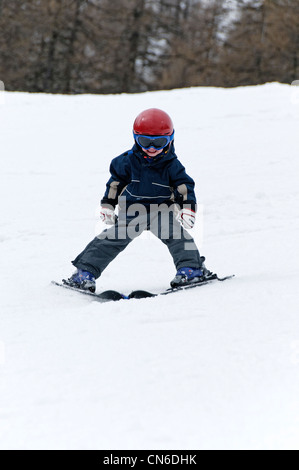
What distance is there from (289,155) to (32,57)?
19748 mm

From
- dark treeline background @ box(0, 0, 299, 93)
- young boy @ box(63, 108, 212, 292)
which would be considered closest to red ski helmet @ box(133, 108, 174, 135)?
young boy @ box(63, 108, 212, 292)

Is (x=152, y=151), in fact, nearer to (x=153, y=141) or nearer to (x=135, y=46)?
(x=153, y=141)

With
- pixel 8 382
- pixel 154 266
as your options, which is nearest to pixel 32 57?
pixel 154 266

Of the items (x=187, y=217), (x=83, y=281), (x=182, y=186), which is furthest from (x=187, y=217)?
(x=83, y=281)

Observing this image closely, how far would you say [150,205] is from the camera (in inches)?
158

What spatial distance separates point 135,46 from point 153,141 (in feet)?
79.9

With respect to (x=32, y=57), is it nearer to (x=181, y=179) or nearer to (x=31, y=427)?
(x=181, y=179)

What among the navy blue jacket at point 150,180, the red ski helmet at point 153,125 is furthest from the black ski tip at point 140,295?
the red ski helmet at point 153,125

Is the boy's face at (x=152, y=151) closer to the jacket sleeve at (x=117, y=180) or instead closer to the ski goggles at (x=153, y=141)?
the ski goggles at (x=153, y=141)

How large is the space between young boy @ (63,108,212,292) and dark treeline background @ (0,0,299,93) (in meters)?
21.9

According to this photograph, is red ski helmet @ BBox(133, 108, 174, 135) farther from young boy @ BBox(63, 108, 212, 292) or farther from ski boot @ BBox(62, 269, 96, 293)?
ski boot @ BBox(62, 269, 96, 293)

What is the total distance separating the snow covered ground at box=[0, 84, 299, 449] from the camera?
1.87m

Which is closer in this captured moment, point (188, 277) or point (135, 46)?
point (188, 277)

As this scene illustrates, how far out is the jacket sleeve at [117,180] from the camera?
4012mm
